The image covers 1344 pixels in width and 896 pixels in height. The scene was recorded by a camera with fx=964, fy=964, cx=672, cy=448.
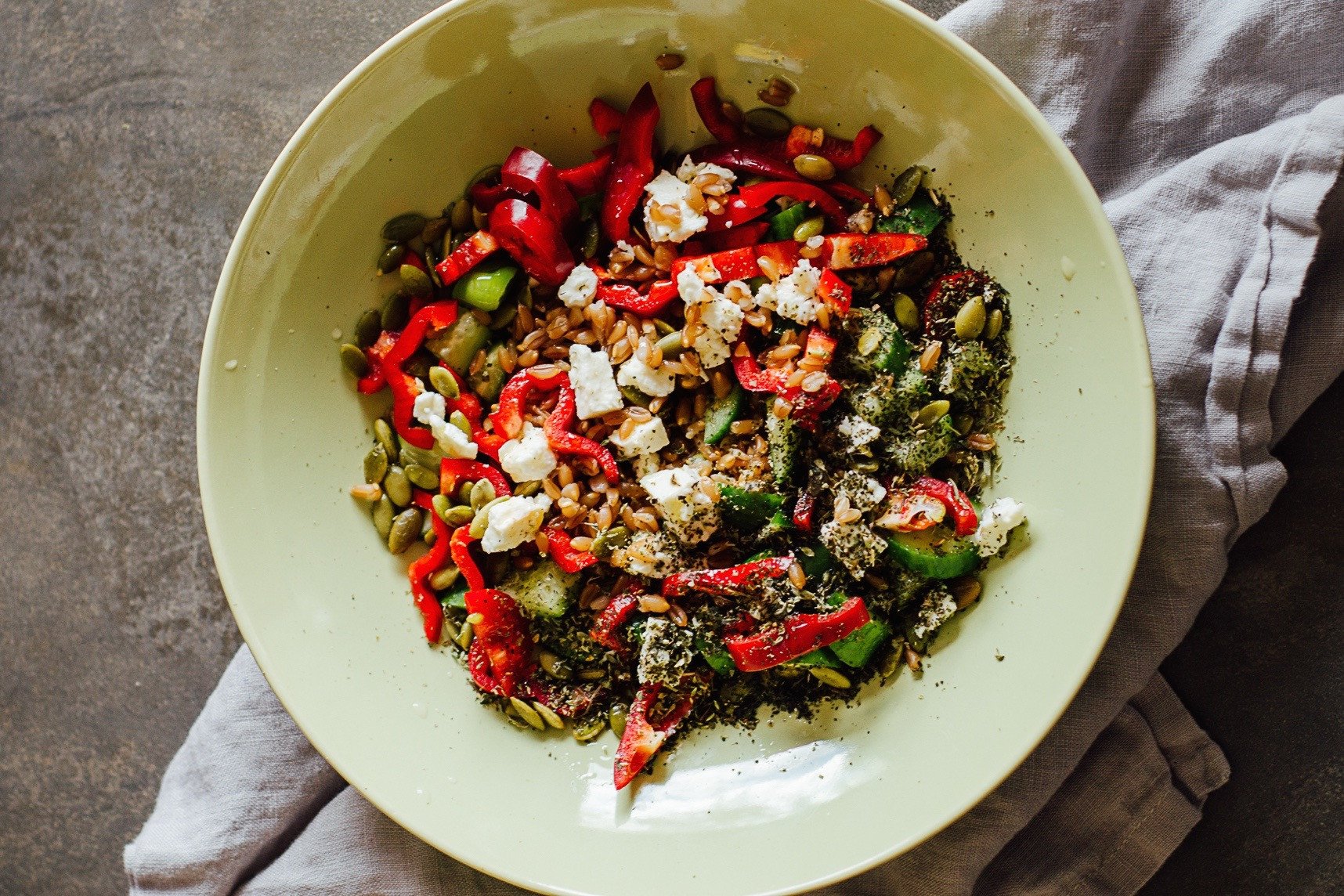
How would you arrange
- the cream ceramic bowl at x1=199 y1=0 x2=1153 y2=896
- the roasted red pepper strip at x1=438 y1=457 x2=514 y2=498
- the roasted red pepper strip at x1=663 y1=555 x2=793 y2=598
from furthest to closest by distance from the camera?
1. the roasted red pepper strip at x1=438 y1=457 x2=514 y2=498
2. the roasted red pepper strip at x1=663 y1=555 x2=793 y2=598
3. the cream ceramic bowl at x1=199 y1=0 x2=1153 y2=896

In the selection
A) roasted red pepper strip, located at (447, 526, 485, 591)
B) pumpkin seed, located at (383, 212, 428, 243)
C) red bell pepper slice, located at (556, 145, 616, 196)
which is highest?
red bell pepper slice, located at (556, 145, 616, 196)

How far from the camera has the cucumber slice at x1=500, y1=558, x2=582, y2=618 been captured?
5.90ft

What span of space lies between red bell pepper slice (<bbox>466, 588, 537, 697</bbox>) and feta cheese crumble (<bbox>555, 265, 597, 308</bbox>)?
0.57 metres

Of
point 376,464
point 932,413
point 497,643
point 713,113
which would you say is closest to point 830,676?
point 932,413

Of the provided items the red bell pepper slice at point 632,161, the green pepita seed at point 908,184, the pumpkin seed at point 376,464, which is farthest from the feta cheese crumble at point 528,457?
the green pepita seed at point 908,184

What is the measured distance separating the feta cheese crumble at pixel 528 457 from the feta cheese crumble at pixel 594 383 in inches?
4.0

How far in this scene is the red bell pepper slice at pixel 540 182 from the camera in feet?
5.79

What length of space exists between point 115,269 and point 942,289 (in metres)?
1.93

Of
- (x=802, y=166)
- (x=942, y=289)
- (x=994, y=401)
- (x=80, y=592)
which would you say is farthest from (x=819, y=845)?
(x=80, y=592)

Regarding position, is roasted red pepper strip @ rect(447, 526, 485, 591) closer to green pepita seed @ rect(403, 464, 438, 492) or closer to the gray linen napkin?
green pepita seed @ rect(403, 464, 438, 492)

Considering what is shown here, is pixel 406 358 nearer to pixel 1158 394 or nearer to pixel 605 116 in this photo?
pixel 605 116

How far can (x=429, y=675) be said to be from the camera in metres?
1.88

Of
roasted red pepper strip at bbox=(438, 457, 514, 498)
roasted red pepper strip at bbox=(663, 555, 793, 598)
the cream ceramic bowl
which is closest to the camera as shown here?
the cream ceramic bowl

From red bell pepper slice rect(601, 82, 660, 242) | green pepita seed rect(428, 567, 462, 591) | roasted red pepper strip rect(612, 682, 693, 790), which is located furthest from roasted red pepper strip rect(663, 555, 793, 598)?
red bell pepper slice rect(601, 82, 660, 242)
